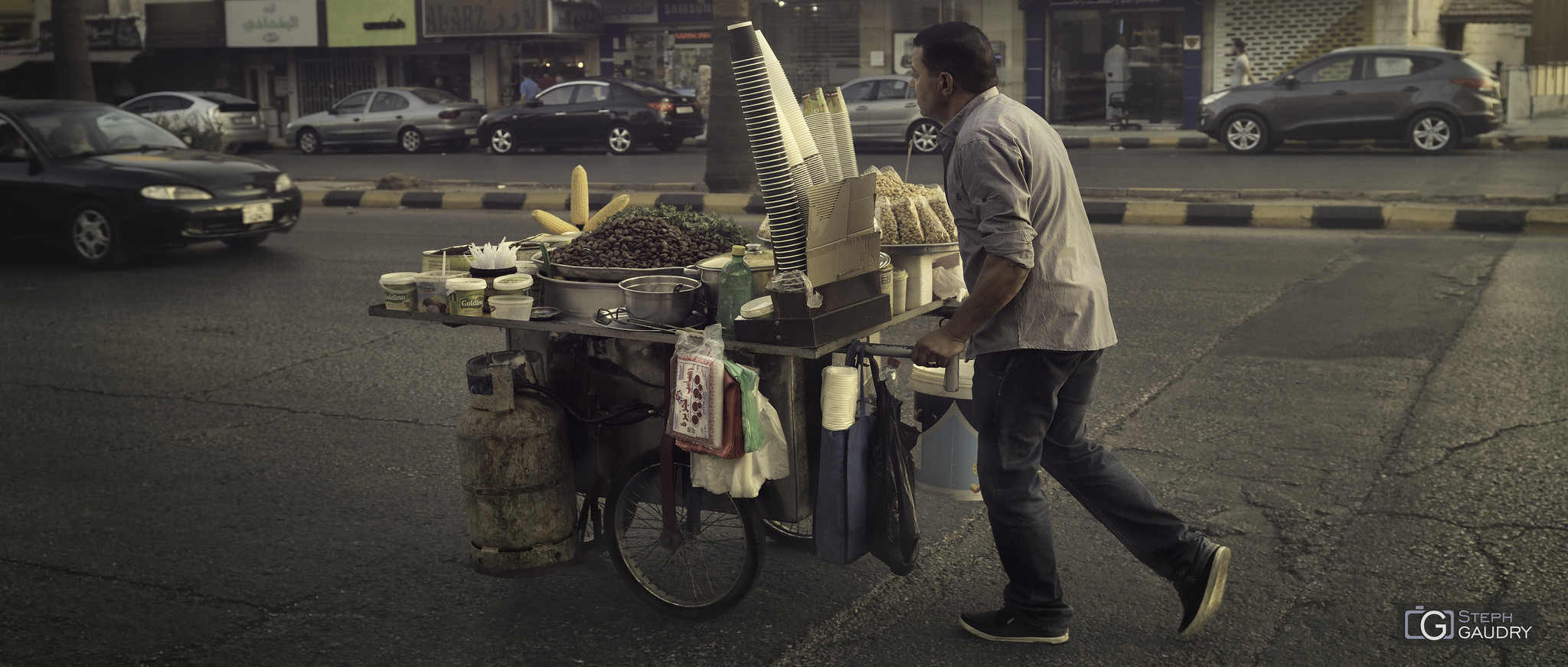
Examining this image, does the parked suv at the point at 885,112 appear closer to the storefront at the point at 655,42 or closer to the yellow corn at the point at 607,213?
the storefront at the point at 655,42

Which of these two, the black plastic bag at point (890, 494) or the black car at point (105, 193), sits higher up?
the black car at point (105, 193)

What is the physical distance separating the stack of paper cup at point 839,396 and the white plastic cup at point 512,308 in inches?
37.3

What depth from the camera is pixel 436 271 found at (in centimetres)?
406

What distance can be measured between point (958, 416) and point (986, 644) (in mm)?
764

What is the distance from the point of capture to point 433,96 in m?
24.8

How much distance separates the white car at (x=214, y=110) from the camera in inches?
992

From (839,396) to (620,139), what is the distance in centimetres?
1932

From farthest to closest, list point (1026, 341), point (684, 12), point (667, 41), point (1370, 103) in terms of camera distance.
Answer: point (667, 41)
point (684, 12)
point (1370, 103)
point (1026, 341)

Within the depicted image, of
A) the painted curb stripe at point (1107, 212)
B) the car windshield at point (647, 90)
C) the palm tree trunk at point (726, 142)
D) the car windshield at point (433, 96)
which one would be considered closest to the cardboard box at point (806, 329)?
the painted curb stripe at point (1107, 212)

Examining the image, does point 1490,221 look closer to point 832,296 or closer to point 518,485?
point 832,296

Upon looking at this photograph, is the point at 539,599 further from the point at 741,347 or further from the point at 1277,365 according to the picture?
the point at 1277,365

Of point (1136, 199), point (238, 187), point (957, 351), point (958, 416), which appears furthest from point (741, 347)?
point (1136, 199)

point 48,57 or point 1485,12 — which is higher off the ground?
point 48,57

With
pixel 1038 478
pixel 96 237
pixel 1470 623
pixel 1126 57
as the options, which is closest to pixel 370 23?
pixel 1126 57
